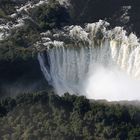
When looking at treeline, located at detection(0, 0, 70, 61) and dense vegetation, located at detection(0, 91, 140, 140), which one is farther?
treeline, located at detection(0, 0, 70, 61)

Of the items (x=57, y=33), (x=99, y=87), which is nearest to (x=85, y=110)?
(x=99, y=87)

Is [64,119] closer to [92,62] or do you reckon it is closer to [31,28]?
[92,62]

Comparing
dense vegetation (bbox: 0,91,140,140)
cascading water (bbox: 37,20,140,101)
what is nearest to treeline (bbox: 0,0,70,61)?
cascading water (bbox: 37,20,140,101)

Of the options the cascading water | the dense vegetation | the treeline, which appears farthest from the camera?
the treeline

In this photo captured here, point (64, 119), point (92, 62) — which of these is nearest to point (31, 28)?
point (92, 62)

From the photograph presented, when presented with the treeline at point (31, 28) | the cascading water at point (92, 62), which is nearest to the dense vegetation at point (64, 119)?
the cascading water at point (92, 62)

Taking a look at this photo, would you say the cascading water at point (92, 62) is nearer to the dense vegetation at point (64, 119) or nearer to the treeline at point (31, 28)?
the treeline at point (31, 28)

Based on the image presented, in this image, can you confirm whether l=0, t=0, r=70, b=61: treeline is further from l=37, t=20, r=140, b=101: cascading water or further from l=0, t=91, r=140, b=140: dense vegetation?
l=0, t=91, r=140, b=140: dense vegetation
